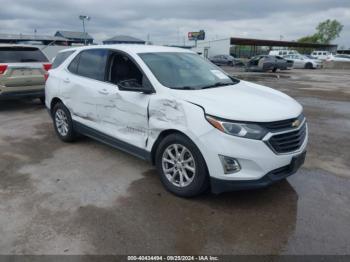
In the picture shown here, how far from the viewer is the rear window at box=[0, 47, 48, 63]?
822cm

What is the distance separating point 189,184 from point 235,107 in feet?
3.36

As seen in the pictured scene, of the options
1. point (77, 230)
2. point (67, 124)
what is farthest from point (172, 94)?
point (67, 124)

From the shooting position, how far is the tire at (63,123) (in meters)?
5.58

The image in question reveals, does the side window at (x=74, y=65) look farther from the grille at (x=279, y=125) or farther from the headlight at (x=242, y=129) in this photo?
the grille at (x=279, y=125)

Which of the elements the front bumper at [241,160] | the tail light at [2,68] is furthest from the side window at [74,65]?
the tail light at [2,68]

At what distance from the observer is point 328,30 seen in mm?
85375

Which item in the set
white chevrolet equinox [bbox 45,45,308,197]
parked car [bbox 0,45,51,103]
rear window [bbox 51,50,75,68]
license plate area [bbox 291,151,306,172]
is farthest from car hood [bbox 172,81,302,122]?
parked car [bbox 0,45,51,103]

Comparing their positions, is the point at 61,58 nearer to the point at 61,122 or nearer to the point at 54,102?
the point at 54,102

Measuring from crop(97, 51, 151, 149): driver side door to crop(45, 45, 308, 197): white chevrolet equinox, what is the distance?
0.01m

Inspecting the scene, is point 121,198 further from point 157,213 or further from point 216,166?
point 216,166

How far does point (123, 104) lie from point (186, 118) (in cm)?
118

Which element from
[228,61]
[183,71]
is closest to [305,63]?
[228,61]

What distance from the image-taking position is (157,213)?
3.44 m

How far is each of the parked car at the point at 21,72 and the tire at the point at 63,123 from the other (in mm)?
2986
